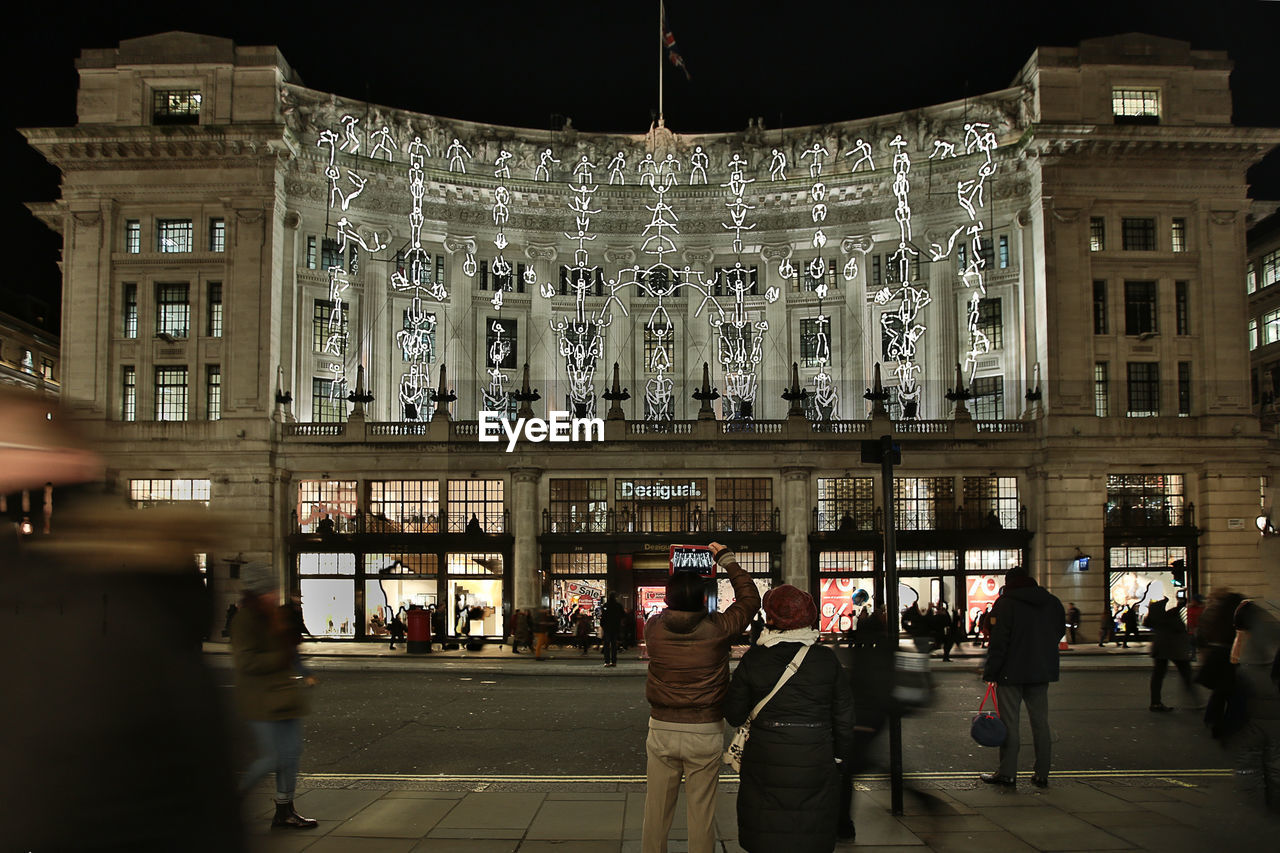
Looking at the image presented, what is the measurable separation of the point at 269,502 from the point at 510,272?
1672cm

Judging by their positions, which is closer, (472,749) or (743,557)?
(472,749)

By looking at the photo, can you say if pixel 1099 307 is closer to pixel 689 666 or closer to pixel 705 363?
pixel 705 363

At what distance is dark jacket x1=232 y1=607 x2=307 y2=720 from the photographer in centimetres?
837

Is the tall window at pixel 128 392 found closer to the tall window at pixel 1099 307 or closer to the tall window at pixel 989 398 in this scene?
the tall window at pixel 989 398

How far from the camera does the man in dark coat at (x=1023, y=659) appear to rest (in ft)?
33.4

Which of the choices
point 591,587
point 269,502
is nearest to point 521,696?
point 591,587

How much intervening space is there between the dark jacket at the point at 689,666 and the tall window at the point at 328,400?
3934 centimetres

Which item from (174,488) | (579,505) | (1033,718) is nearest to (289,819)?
(1033,718)

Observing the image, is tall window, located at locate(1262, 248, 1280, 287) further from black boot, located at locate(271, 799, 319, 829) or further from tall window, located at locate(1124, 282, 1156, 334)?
black boot, located at locate(271, 799, 319, 829)

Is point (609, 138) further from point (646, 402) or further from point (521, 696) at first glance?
point (521, 696)

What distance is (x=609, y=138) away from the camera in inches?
1922

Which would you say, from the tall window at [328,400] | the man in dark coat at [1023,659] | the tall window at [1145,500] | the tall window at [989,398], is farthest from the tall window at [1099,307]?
the man in dark coat at [1023,659]

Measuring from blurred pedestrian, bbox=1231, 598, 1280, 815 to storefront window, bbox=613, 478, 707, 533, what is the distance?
29580 millimetres

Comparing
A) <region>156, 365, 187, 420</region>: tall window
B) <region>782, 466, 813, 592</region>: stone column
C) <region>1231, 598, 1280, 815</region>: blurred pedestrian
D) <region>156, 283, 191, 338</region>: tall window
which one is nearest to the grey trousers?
<region>1231, 598, 1280, 815</region>: blurred pedestrian
